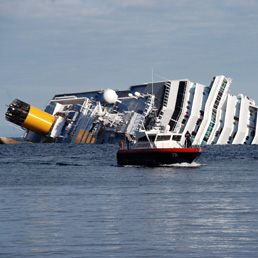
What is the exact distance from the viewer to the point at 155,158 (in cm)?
5028

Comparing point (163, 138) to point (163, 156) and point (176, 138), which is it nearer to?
point (176, 138)

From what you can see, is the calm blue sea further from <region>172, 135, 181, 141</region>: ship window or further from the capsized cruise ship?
the capsized cruise ship

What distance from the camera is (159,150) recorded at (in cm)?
5012

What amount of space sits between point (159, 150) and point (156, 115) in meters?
50.4

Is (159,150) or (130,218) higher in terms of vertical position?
(159,150)

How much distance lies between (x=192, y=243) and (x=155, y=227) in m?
3.00

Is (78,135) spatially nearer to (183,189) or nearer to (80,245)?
(183,189)

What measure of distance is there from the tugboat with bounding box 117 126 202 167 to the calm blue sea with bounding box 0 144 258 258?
10.5 m

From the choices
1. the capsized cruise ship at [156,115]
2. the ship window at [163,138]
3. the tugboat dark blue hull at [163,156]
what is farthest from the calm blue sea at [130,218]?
the capsized cruise ship at [156,115]

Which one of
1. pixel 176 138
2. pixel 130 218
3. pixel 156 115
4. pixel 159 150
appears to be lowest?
pixel 130 218

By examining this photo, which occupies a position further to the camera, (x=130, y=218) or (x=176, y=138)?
(x=176, y=138)

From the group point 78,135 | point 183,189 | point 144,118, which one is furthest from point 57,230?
point 78,135

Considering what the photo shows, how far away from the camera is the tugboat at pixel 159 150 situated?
50.1 m

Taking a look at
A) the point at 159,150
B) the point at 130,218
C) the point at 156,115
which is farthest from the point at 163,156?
the point at 156,115
